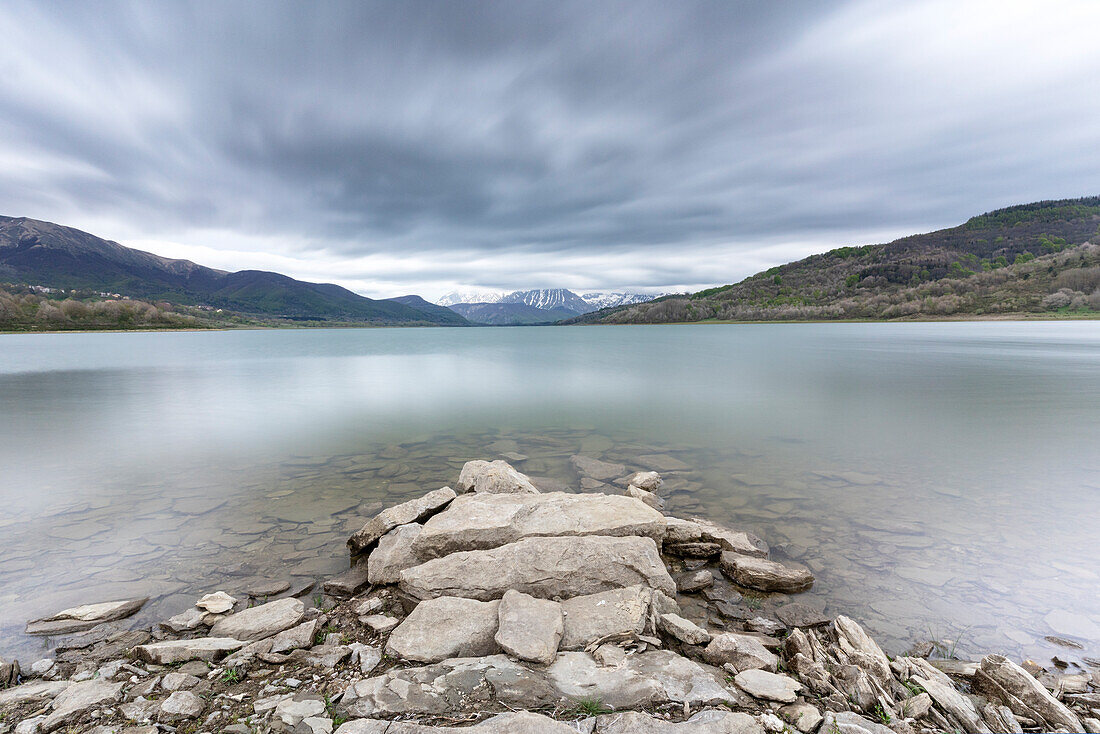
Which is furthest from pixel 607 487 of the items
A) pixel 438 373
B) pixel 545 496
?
pixel 438 373

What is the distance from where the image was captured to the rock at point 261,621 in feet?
19.5

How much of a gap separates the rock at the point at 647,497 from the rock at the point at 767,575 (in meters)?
2.82

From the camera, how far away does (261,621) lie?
6.18 m

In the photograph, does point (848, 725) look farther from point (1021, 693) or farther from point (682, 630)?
point (1021, 693)

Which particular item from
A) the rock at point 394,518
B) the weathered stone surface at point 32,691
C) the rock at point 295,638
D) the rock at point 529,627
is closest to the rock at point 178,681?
the rock at point 295,638

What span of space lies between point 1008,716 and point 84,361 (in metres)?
76.5

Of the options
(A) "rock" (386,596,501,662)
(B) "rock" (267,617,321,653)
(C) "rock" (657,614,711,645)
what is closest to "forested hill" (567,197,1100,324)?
(C) "rock" (657,614,711,645)

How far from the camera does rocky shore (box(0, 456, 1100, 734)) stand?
165 inches

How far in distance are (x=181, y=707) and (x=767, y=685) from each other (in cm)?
594

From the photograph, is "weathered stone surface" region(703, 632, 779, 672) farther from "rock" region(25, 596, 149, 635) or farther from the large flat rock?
"rock" region(25, 596, 149, 635)

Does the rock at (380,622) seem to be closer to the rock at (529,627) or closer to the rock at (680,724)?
the rock at (529,627)

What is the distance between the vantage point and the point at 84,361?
52.1 m

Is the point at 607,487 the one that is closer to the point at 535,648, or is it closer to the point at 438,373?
the point at 535,648

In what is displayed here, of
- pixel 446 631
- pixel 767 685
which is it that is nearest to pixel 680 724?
pixel 767 685
